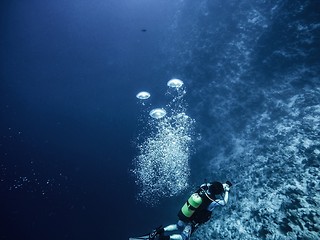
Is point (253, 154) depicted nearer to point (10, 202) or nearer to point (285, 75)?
point (285, 75)

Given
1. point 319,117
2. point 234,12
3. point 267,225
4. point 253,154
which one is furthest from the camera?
point 234,12

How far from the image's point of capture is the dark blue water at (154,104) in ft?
22.2

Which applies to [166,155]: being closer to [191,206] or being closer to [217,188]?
[191,206]

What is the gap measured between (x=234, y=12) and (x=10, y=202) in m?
17.5

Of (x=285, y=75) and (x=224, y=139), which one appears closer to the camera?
(x=285, y=75)

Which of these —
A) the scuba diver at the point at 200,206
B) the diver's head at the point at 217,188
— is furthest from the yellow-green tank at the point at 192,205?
the diver's head at the point at 217,188

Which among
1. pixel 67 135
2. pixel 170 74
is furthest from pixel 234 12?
pixel 67 135

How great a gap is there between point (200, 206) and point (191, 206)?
0.71ft

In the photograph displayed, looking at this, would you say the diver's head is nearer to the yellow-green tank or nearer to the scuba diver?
the scuba diver

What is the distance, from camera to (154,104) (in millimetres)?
14000

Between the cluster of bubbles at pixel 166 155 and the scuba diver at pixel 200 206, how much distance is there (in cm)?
526

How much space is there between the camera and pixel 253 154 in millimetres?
8219

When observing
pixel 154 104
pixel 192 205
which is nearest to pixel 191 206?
pixel 192 205

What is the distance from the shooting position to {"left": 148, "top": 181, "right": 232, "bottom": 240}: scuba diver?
5219 mm
